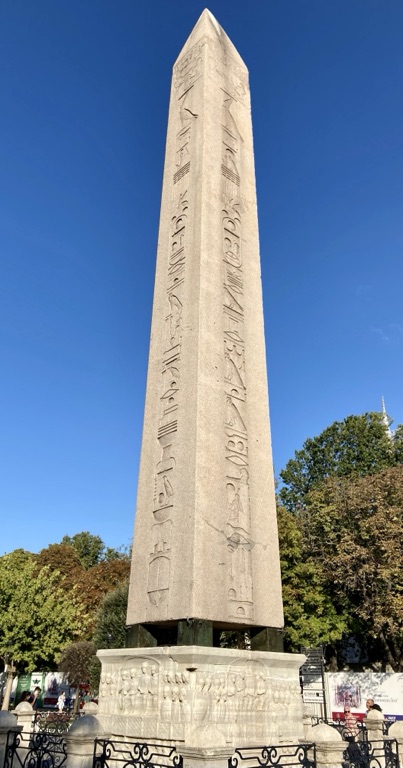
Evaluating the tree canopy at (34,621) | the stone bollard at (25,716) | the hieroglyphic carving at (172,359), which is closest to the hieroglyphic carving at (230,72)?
the hieroglyphic carving at (172,359)

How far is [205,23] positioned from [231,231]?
5.20 metres

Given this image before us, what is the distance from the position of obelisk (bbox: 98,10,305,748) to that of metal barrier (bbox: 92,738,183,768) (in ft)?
0.67

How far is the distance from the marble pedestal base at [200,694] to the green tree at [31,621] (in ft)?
73.5

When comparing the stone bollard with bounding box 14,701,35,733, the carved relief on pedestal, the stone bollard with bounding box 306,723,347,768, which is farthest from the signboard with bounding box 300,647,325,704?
the carved relief on pedestal

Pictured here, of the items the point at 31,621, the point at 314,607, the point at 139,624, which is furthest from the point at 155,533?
the point at 31,621

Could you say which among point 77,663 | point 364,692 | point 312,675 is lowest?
point 364,692

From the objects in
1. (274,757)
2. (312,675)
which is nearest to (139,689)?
(274,757)

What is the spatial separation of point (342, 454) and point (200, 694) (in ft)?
94.4

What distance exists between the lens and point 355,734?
10.9 m

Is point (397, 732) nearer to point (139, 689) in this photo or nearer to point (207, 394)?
point (139, 689)

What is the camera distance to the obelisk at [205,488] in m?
7.11

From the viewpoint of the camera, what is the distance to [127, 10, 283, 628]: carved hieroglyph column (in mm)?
7770

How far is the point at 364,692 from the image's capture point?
2050 cm

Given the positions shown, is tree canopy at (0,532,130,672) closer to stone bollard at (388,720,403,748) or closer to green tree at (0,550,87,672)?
green tree at (0,550,87,672)
